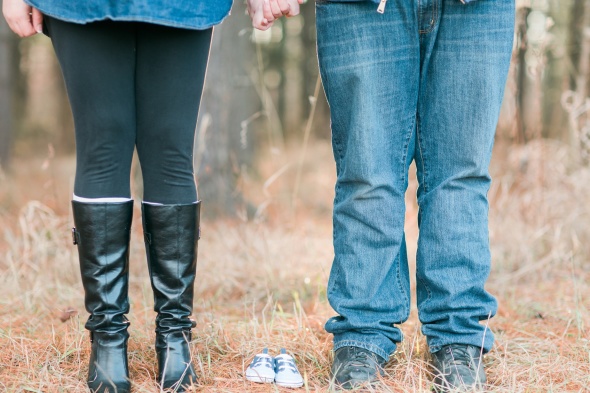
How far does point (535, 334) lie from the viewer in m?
2.03

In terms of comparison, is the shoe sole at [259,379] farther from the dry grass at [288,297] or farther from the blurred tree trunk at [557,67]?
the blurred tree trunk at [557,67]

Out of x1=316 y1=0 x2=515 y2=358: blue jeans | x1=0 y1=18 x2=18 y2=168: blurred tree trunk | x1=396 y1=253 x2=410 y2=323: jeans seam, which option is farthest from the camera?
x1=0 y1=18 x2=18 y2=168: blurred tree trunk

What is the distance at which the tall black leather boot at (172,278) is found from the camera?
1.51 m

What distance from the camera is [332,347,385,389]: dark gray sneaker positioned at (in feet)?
5.00

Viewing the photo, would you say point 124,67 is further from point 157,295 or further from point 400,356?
point 400,356

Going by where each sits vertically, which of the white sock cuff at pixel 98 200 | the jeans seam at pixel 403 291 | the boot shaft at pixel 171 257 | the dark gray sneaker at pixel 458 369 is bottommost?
the dark gray sneaker at pixel 458 369

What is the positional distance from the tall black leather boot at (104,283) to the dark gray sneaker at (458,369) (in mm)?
783

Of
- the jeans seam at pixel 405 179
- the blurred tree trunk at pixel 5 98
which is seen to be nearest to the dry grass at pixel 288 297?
the jeans seam at pixel 405 179

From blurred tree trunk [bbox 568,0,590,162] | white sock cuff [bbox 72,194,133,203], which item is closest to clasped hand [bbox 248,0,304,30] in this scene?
white sock cuff [bbox 72,194,133,203]

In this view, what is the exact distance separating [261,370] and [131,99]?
771mm

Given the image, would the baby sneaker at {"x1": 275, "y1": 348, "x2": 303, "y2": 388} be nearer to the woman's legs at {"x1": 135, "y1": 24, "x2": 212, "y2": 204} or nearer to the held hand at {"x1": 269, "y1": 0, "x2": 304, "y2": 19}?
the woman's legs at {"x1": 135, "y1": 24, "x2": 212, "y2": 204}

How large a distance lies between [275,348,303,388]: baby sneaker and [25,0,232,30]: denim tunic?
892 millimetres

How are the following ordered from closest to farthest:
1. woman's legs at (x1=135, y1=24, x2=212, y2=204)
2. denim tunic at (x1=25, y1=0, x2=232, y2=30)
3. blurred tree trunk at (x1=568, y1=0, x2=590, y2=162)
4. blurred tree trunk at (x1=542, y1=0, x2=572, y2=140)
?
denim tunic at (x1=25, y1=0, x2=232, y2=30) < woman's legs at (x1=135, y1=24, x2=212, y2=204) < blurred tree trunk at (x1=568, y1=0, x2=590, y2=162) < blurred tree trunk at (x1=542, y1=0, x2=572, y2=140)

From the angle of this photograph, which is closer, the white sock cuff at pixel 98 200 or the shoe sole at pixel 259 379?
the white sock cuff at pixel 98 200
